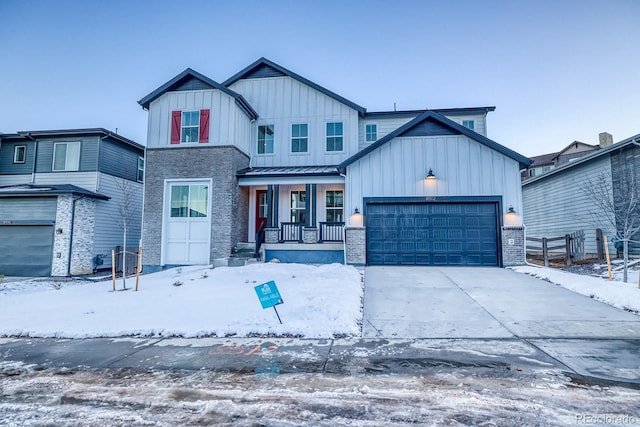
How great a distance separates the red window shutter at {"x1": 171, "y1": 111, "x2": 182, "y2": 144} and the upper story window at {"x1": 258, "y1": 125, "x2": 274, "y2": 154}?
3.64m

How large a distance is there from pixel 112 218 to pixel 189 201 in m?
6.44

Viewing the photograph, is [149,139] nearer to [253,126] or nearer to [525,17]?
[253,126]

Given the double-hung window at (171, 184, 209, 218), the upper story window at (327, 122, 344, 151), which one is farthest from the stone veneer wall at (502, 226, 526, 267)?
the double-hung window at (171, 184, 209, 218)

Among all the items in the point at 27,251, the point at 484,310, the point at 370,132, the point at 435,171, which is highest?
the point at 370,132

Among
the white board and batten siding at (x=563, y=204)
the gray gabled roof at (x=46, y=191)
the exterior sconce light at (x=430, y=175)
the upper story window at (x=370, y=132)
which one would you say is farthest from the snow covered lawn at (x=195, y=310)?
the white board and batten siding at (x=563, y=204)

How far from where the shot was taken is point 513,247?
37.8 ft

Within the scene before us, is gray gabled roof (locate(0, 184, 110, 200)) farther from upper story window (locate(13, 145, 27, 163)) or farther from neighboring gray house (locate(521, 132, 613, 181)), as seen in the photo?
neighboring gray house (locate(521, 132, 613, 181))

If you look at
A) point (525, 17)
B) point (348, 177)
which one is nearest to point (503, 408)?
point (348, 177)

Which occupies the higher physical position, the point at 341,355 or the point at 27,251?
the point at 27,251

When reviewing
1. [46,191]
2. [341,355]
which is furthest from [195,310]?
[46,191]

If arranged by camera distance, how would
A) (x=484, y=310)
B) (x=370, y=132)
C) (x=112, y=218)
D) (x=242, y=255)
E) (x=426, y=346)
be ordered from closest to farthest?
1. (x=426, y=346)
2. (x=484, y=310)
3. (x=242, y=255)
4. (x=370, y=132)
5. (x=112, y=218)

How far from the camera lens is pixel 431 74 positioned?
24594 millimetres

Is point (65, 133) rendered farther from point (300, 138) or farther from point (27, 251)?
point (300, 138)

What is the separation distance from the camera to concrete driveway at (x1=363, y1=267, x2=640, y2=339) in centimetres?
523
